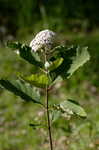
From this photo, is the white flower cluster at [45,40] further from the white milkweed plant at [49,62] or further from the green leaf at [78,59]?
the green leaf at [78,59]

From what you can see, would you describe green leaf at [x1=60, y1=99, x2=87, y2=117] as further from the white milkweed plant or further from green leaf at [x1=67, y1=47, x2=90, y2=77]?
green leaf at [x1=67, y1=47, x2=90, y2=77]

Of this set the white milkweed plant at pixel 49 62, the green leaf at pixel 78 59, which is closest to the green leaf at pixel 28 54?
the white milkweed plant at pixel 49 62

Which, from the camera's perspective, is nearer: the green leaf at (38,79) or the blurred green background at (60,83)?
the green leaf at (38,79)

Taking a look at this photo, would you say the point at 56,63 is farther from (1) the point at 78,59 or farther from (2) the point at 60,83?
(2) the point at 60,83

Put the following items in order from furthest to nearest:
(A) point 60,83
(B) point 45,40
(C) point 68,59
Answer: (A) point 60,83 → (C) point 68,59 → (B) point 45,40

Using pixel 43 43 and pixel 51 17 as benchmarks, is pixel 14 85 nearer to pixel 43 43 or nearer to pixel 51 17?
pixel 43 43

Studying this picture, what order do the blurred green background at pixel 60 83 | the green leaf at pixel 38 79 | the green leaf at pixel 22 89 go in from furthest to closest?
the blurred green background at pixel 60 83 < the green leaf at pixel 22 89 < the green leaf at pixel 38 79

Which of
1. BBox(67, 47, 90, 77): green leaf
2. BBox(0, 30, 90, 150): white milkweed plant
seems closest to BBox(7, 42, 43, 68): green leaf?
BBox(0, 30, 90, 150): white milkweed plant

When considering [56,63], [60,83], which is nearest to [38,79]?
[56,63]
